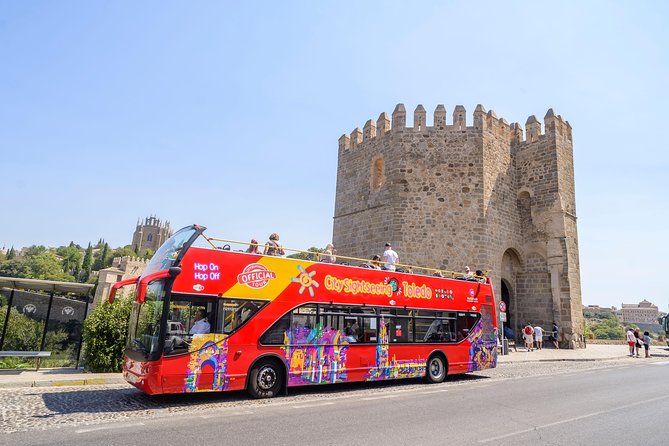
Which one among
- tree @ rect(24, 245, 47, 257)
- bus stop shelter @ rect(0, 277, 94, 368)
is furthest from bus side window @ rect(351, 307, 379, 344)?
tree @ rect(24, 245, 47, 257)

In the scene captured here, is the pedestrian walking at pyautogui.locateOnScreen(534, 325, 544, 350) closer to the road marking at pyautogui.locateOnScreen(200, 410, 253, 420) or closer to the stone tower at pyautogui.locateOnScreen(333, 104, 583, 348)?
the stone tower at pyautogui.locateOnScreen(333, 104, 583, 348)

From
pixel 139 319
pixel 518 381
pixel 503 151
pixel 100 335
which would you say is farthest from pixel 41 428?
pixel 503 151

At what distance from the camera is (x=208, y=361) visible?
763cm

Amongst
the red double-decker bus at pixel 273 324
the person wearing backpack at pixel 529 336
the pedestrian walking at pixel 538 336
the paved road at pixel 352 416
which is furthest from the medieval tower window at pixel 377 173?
the paved road at pixel 352 416

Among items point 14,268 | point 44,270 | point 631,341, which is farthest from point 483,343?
point 14,268

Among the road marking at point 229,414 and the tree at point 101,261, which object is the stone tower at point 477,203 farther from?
the tree at point 101,261

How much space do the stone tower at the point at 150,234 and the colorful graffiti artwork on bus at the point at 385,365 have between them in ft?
430

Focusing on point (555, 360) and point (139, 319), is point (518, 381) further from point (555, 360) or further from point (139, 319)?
point (139, 319)

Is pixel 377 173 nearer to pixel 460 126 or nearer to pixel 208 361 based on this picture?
pixel 460 126

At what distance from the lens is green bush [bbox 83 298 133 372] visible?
34.7ft

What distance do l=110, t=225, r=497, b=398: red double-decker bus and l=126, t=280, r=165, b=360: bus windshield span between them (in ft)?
0.06

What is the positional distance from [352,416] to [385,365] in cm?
353

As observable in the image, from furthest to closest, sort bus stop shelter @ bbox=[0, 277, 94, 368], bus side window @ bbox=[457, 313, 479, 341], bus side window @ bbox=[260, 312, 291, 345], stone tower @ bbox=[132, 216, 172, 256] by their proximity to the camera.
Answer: stone tower @ bbox=[132, 216, 172, 256], bus side window @ bbox=[457, 313, 479, 341], bus stop shelter @ bbox=[0, 277, 94, 368], bus side window @ bbox=[260, 312, 291, 345]

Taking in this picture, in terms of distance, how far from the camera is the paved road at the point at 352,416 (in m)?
5.34
